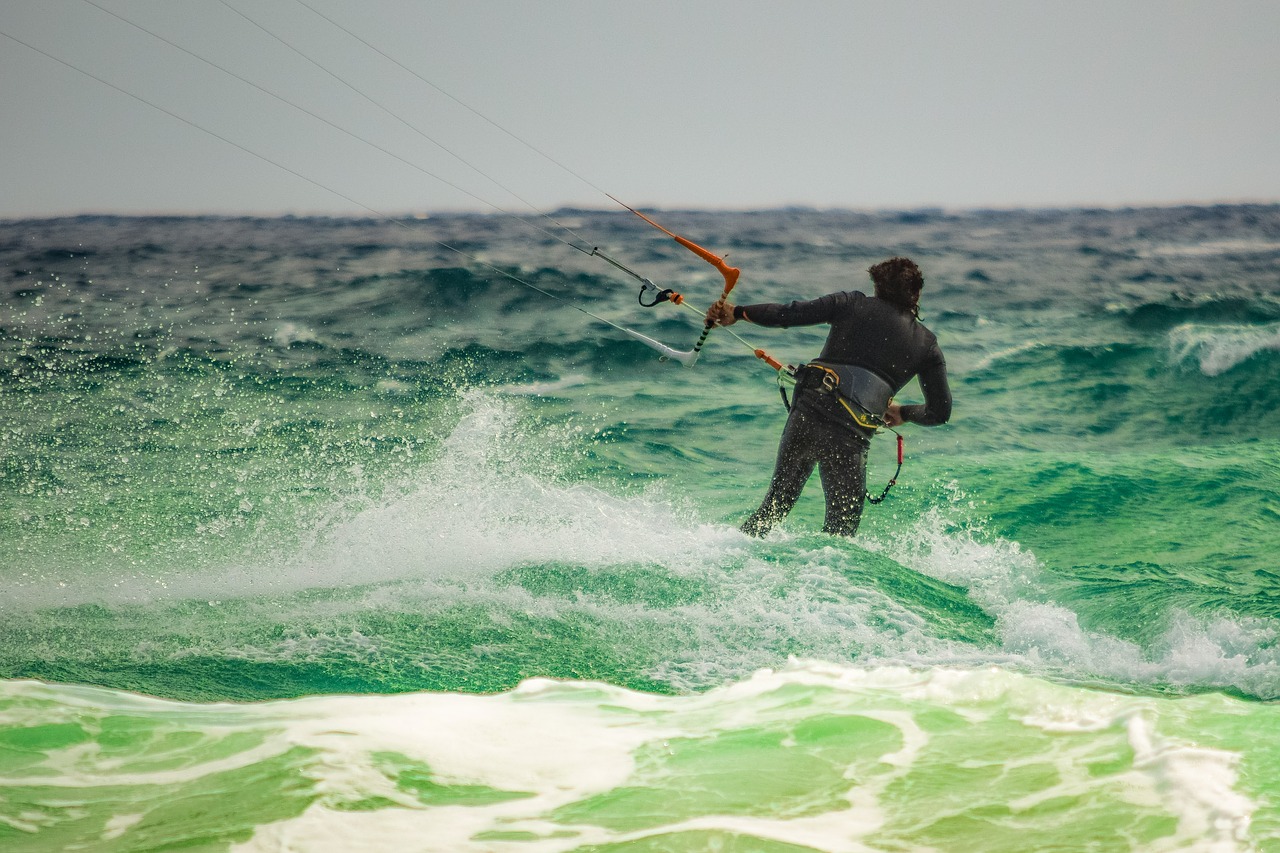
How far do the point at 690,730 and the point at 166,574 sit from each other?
405cm

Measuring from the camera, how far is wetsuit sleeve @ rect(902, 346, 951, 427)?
6.00m

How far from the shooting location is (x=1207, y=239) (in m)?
27.5

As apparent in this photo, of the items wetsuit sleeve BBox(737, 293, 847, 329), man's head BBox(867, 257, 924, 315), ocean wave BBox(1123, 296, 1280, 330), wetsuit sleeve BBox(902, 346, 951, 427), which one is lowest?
wetsuit sleeve BBox(902, 346, 951, 427)

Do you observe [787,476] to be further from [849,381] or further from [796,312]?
[796,312]

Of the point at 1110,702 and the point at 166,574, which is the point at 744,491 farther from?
the point at 1110,702

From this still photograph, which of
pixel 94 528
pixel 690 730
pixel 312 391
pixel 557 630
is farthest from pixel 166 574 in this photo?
pixel 312 391

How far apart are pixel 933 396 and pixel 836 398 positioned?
602 mm

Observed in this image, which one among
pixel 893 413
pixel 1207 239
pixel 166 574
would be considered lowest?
pixel 166 574

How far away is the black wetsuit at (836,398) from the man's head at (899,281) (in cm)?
5

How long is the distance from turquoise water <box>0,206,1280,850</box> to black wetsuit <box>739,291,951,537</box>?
0.28 metres

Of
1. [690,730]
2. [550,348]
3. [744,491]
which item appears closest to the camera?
[690,730]

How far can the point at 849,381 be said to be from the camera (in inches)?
235

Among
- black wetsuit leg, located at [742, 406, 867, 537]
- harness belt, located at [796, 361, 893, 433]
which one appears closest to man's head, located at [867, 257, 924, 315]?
harness belt, located at [796, 361, 893, 433]

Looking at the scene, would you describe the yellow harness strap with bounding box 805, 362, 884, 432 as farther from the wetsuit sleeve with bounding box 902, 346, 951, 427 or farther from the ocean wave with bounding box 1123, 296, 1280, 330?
the ocean wave with bounding box 1123, 296, 1280, 330
